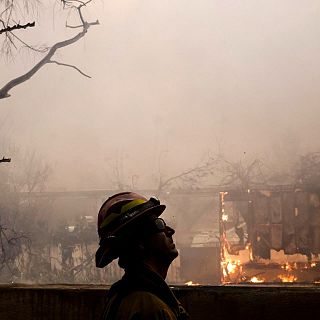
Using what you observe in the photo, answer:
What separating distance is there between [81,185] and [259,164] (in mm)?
11790

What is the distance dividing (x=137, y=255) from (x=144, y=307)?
0.67 ft

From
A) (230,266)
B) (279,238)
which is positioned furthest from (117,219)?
(230,266)

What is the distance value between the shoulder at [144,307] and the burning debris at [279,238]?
1315 cm

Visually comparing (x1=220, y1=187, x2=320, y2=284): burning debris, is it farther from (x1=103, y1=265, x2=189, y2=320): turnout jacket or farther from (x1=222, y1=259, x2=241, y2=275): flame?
(x1=103, y1=265, x2=189, y2=320): turnout jacket

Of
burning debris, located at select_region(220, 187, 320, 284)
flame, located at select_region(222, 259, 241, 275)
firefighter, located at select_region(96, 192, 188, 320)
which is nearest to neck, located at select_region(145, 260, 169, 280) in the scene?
firefighter, located at select_region(96, 192, 188, 320)

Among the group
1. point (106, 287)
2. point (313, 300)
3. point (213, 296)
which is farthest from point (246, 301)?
point (106, 287)

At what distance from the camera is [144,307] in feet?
4.32

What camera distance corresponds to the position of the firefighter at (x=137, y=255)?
134cm

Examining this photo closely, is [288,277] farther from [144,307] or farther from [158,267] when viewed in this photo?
[144,307]

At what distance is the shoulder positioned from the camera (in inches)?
51.3

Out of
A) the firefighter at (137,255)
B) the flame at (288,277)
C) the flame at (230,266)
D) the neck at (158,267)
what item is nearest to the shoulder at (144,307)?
the firefighter at (137,255)

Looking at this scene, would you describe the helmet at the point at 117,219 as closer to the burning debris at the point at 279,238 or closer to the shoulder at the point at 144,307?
the shoulder at the point at 144,307

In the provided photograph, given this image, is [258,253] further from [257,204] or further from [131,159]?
[131,159]

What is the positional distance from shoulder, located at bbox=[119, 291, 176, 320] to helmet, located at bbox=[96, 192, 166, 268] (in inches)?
6.1
